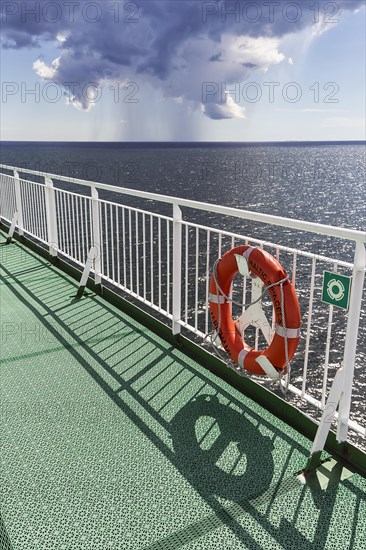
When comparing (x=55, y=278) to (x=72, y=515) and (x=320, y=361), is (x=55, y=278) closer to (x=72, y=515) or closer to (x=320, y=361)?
(x=72, y=515)

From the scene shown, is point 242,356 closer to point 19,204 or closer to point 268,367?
point 268,367

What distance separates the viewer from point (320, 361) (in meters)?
9.41

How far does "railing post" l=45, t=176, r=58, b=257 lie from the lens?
5.56 meters

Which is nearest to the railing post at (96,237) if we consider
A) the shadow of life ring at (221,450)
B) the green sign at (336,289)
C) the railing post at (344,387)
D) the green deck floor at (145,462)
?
Answer: the green deck floor at (145,462)

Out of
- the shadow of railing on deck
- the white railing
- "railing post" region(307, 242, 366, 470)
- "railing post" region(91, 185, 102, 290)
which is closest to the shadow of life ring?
"railing post" region(307, 242, 366, 470)

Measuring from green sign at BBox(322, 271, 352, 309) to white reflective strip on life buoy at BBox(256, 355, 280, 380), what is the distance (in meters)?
0.53

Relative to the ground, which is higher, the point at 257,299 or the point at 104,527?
the point at 257,299

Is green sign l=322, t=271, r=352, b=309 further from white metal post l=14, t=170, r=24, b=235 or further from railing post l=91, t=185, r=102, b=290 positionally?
white metal post l=14, t=170, r=24, b=235

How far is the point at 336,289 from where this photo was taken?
217 cm

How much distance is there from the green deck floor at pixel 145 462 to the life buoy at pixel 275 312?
0.30 meters

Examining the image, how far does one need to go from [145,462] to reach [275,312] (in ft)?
3.23

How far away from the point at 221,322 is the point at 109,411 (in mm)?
834

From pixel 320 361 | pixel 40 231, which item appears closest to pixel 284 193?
pixel 320 361

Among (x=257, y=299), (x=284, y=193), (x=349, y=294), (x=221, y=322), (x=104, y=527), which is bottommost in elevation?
(x=284, y=193)
